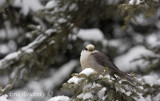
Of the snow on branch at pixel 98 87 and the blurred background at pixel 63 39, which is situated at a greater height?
the blurred background at pixel 63 39

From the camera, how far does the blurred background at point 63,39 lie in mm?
5805

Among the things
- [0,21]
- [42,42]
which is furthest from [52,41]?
[0,21]

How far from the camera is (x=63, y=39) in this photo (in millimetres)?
6012

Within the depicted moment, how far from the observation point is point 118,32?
8.98 m

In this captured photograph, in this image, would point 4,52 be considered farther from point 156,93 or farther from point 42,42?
point 156,93

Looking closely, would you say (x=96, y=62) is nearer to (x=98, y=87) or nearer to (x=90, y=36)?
(x=98, y=87)

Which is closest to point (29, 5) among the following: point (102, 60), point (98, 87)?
point (102, 60)

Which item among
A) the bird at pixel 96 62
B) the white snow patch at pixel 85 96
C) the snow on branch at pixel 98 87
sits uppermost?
the bird at pixel 96 62

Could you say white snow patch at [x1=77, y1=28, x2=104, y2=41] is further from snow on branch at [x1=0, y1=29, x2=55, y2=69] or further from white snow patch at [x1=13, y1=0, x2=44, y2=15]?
snow on branch at [x1=0, y1=29, x2=55, y2=69]

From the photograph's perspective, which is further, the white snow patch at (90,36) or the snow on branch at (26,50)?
the white snow patch at (90,36)

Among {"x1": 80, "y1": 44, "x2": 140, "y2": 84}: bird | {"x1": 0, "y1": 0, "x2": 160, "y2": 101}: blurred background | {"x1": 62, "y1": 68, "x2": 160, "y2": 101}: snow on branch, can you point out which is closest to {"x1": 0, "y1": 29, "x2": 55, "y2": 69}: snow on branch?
{"x1": 0, "y1": 0, "x2": 160, "y2": 101}: blurred background

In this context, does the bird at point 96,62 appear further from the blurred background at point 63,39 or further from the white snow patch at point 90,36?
the white snow patch at point 90,36

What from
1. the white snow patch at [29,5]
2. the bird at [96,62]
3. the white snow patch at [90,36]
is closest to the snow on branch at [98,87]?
the bird at [96,62]

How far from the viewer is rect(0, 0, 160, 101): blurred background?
5805 mm
